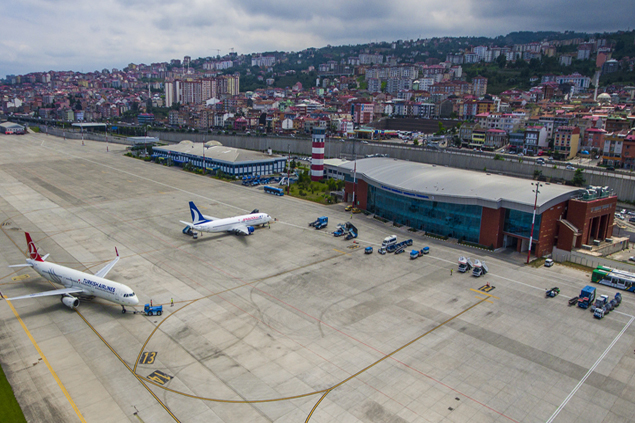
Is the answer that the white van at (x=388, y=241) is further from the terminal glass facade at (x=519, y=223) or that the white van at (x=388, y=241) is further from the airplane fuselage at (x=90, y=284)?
the airplane fuselage at (x=90, y=284)

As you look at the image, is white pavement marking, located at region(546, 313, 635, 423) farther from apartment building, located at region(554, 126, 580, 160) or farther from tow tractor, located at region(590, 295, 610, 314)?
apartment building, located at region(554, 126, 580, 160)

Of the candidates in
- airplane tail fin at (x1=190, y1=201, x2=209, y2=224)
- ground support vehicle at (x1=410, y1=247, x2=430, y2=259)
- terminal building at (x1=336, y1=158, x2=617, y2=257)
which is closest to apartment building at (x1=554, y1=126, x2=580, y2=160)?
terminal building at (x1=336, y1=158, x2=617, y2=257)

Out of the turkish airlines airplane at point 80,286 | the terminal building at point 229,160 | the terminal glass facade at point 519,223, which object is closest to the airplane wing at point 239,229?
the turkish airlines airplane at point 80,286

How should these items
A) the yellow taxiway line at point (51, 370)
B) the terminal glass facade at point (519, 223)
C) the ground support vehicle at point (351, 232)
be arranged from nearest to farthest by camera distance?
the yellow taxiway line at point (51, 370) → the terminal glass facade at point (519, 223) → the ground support vehicle at point (351, 232)

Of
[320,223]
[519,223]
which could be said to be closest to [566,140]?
[519,223]

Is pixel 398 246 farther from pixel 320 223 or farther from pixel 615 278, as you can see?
pixel 615 278

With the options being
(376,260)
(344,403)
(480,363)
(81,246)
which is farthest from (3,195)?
(480,363)

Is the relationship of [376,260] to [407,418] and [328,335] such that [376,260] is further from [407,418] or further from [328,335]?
[407,418]
